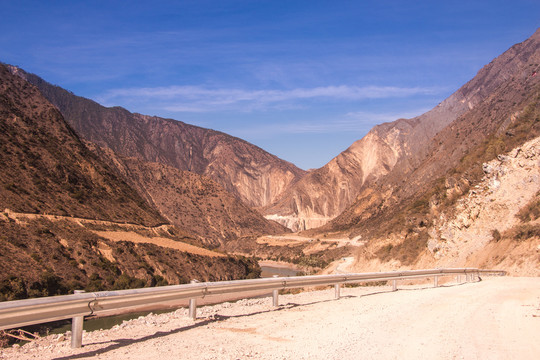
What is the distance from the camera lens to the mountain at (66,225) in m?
32.5

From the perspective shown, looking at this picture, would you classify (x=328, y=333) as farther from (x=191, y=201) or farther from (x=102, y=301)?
(x=191, y=201)

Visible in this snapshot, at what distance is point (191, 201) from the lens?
394 feet

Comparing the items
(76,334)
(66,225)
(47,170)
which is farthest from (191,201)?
(76,334)

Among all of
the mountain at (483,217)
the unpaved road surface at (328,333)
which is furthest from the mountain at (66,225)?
the unpaved road surface at (328,333)

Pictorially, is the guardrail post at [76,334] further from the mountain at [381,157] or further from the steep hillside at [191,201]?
the steep hillside at [191,201]

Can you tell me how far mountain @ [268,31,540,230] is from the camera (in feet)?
336

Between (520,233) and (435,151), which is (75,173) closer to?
(520,233)

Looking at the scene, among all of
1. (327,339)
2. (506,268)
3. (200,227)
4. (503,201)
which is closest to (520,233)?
(506,268)

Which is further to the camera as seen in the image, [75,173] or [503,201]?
[75,173]

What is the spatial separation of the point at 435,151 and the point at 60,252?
61.5m

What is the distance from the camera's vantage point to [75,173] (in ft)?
179

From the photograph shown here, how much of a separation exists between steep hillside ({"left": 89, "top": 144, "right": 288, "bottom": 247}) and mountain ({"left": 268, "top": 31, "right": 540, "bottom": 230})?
33.0 metres

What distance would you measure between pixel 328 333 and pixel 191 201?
114 meters

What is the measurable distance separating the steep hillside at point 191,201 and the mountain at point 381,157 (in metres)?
33.0
